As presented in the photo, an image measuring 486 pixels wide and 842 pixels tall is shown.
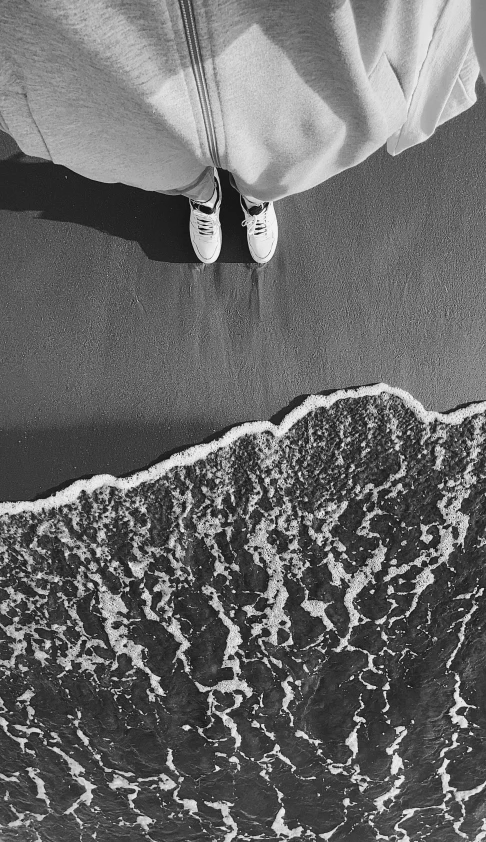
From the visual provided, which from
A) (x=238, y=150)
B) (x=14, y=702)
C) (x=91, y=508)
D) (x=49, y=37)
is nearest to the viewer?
(x=49, y=37)

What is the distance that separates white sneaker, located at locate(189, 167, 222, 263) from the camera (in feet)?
3.77

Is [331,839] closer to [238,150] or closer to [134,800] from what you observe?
[134,800]

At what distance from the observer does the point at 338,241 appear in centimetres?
128

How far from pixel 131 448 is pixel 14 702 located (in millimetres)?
706

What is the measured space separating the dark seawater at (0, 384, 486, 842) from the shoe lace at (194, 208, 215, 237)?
43 centimetres

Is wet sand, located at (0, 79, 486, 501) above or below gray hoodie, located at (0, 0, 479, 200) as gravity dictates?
above

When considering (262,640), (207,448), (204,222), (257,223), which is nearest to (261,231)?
(257,223)

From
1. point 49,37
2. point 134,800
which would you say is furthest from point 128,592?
point 49,37

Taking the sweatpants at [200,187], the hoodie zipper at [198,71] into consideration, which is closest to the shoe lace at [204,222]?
the sweatpants at [200,187]

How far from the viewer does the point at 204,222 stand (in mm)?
1175

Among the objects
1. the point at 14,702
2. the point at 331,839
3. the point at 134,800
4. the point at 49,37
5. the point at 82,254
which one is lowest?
the point at 331,839

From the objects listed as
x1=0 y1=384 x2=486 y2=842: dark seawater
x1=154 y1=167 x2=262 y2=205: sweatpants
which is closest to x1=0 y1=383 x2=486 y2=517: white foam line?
x1=0 y1=384 x2=486 y2=842: dark seawater

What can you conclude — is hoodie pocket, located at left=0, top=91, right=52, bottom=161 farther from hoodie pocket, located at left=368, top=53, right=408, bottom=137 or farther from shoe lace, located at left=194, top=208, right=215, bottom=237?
shoe lace, located at left=194, top=208, right=215, bottom=237

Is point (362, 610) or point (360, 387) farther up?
point (360, 387)
